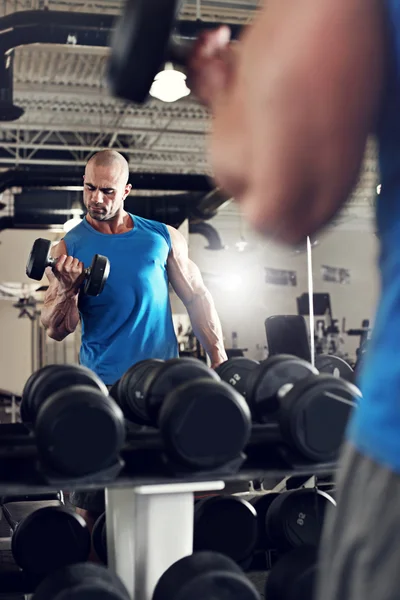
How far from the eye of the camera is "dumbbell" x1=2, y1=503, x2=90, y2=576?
74.5 inches

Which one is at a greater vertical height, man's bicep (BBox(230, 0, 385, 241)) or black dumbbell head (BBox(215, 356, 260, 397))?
man's bicep (BBox(230, 0, 385, 241))

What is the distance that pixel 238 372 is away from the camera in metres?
2.05

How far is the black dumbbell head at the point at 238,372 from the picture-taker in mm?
2023

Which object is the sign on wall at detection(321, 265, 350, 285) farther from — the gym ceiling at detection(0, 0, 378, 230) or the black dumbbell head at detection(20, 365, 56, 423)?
the black dumbbell head at detection(20, 365, 56, 423)

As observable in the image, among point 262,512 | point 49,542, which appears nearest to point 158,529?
point 49,542

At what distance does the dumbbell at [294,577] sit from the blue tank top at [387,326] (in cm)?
116

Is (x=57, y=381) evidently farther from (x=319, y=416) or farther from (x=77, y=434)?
(x=319, y=416)

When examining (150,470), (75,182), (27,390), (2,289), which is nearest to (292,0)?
(150,470)

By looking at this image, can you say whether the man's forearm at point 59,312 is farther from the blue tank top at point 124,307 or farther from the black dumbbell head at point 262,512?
the black dumbbell head at point 262,512

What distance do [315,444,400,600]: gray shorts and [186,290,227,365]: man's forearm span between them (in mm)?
1974

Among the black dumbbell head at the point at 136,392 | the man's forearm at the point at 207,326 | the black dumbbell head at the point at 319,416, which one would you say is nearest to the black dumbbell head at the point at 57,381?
the black dumbbell head at the point at 136,392

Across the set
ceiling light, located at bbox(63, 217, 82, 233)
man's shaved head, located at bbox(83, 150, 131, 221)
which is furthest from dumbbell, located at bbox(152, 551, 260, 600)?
ceiling light, located at bbox(63, 217, 82, 233)

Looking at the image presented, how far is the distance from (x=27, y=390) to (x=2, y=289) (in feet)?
21.7

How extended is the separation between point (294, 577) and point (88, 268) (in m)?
1.13
